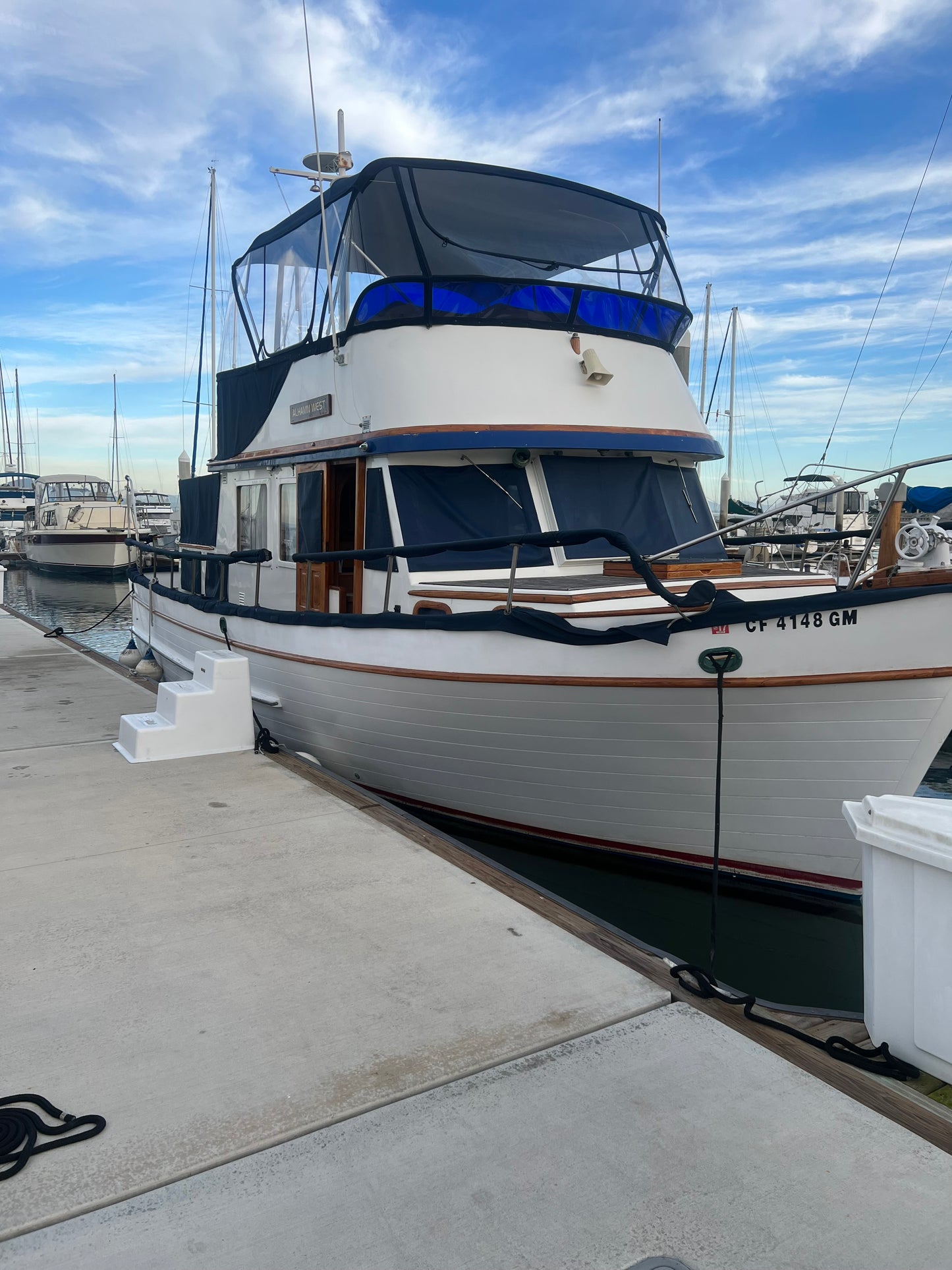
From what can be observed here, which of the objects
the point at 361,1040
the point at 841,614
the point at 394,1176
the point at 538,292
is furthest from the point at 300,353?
the point at 394,1176

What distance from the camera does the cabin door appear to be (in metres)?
7.40

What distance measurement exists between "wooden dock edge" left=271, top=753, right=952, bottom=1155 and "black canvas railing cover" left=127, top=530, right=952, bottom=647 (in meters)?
1.20

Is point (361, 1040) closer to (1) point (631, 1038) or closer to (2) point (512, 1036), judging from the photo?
(2) point (512, 1036)

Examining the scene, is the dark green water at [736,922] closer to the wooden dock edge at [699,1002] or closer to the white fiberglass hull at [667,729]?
the white fiberglass hull at [667,729]

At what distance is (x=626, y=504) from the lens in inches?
→ 279

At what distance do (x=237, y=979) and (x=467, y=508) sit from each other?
418 centimetres

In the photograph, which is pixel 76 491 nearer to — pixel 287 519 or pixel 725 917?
pixel 287 519

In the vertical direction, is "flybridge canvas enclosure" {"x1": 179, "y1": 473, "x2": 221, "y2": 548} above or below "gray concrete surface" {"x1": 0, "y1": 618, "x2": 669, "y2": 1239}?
above

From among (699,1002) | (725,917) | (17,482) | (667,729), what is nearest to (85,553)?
(17,482)

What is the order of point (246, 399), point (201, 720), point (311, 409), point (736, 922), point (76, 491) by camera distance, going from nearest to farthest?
point (736, 922) → point (201, 720) → point (311, 409) → point (246, 399) → point (76, 491)

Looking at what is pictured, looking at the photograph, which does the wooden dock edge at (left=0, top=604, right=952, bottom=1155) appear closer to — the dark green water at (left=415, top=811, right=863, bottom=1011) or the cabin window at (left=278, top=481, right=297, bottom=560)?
the dark green water at (left=415, top=811, right=863, bottom=1011)

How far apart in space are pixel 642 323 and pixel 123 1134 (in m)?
6.65

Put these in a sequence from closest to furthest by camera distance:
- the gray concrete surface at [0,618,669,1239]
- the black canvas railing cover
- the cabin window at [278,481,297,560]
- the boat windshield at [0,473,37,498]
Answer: the gray concrete surface at [0,618,669,1239] → the black canvas railing cover → the cabin window at [278,481,297,560] → the boat windshield at [0,473,37,498]

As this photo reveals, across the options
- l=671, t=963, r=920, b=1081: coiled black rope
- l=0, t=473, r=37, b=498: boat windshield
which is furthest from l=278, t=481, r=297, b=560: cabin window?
l=0, t=473, r=37, b=498: boat windshield
